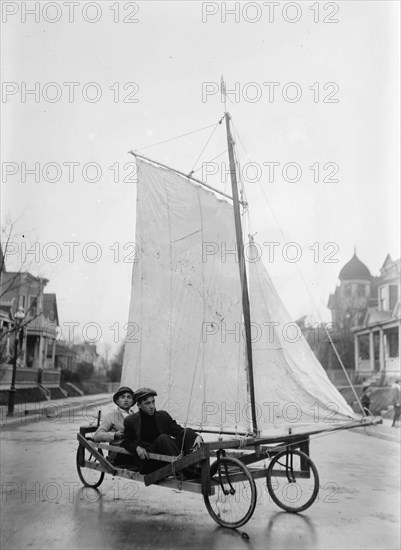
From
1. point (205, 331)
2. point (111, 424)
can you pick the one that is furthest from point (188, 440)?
point (205, 331)

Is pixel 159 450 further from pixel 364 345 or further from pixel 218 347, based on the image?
pixel 364 345

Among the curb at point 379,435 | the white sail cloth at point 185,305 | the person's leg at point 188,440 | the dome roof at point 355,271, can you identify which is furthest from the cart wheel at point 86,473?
the dome roof at point 355,271

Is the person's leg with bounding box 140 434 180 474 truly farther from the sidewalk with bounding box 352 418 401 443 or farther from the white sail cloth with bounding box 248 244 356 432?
the sidewalk with bounding box 352 418 401 443

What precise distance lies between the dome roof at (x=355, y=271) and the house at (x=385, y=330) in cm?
2492

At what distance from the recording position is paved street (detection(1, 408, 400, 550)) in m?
5.65

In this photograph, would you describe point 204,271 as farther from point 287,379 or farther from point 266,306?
point 287,379

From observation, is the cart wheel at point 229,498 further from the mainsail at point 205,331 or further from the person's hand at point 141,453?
the mainsail at point 205,331

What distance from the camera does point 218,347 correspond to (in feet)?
26.9

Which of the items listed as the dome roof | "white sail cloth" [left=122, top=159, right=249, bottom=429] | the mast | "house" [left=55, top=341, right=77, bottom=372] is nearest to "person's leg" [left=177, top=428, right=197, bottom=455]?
"white sail cloth" [left=122, top=159, right=249, bottom=429]

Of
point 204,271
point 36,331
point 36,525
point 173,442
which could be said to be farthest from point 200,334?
point 36,331

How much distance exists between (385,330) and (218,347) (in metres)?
33.3

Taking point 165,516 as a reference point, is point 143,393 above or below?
above

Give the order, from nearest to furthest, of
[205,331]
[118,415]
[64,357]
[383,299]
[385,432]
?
1. [118,415]
2. [205,331]
3. [385,432]
4. [383,299]
5. [64,357]

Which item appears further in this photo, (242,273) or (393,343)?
(393,343)
